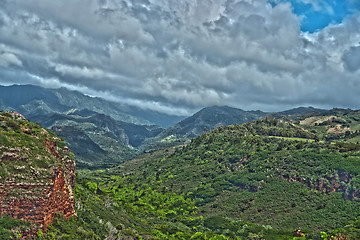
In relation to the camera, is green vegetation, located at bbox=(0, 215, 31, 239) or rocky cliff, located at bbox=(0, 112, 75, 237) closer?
green vegetation, located at bbox=(0, 215, 31, 239)

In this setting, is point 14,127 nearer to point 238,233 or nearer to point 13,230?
point 13,230

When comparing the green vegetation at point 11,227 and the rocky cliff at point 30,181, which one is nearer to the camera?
the green vegetation at point 11,227

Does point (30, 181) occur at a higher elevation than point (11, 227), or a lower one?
higher

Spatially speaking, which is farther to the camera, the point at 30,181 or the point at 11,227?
the point at 30,181

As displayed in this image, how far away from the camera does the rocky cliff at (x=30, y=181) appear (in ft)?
225

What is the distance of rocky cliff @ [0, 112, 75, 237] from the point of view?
68438mm

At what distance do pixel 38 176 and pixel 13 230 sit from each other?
14416mm

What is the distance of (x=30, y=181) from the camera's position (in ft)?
238

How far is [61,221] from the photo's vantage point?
82.4m

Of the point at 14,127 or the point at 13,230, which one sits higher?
the point at 14,127

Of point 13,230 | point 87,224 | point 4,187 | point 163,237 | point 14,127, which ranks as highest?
point 14,127

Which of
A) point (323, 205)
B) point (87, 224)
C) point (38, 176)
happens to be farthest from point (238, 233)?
point (38, 176)

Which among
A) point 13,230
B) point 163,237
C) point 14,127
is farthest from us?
point 163,237

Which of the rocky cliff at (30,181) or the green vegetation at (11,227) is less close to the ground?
the rocky cliff at (30,181)
